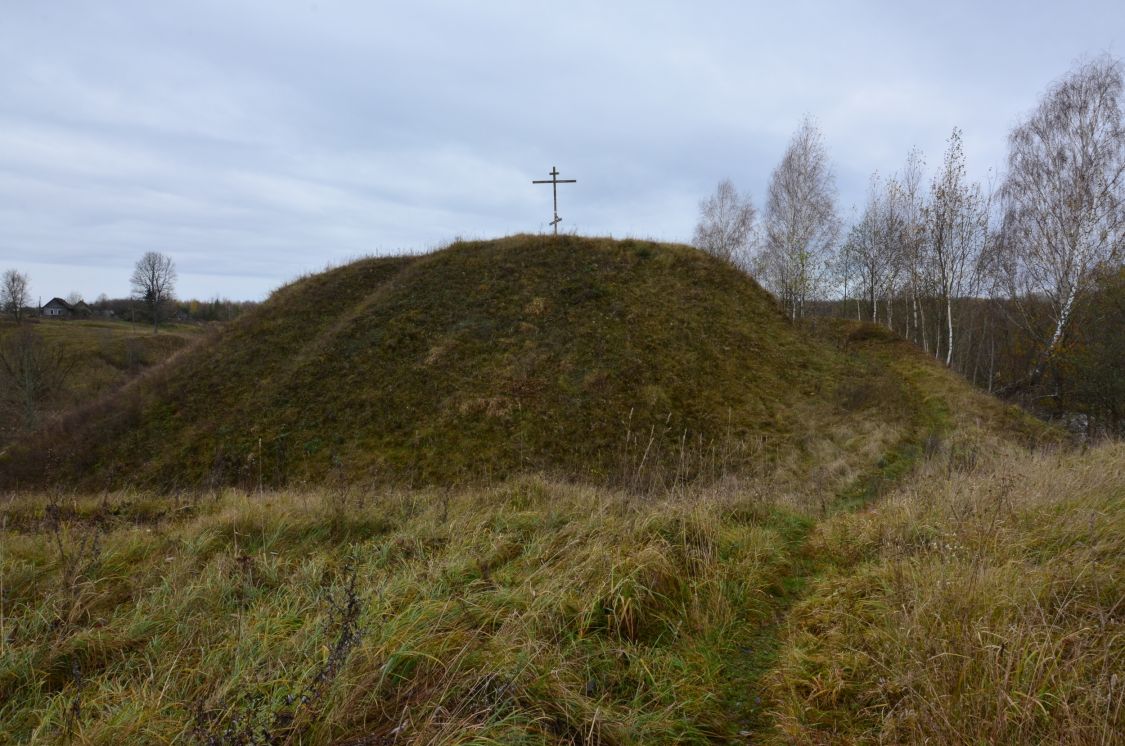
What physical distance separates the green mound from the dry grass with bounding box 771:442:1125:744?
5711 mm

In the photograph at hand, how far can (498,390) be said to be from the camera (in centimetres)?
1378

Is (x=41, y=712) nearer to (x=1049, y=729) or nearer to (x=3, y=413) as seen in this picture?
A: (x=1049, y=729)

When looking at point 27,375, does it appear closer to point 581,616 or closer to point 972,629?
point 581,616

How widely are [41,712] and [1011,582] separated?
5009 millimetres

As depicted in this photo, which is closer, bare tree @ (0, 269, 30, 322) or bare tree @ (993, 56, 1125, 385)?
bare tree @ (993, 56, 1125, 385)

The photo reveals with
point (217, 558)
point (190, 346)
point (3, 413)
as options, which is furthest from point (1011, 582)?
point (3, 413)

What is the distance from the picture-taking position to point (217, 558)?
4.04m

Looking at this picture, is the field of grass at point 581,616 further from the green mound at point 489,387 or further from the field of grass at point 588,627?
the green mound at point 489,387

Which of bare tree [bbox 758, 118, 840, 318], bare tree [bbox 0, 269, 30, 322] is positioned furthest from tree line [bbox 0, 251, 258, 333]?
bare tree [bbox 758, 118, 840, 318]

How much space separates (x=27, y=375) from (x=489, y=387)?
2849 cm

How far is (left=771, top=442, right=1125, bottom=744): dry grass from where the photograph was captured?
209 centimetres

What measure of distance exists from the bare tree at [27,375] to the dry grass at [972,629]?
33241mm

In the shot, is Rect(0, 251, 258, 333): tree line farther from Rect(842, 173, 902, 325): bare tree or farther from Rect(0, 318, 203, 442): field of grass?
Rect(842, 173, 902, 325): bare tree

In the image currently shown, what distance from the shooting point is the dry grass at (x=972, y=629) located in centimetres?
209
